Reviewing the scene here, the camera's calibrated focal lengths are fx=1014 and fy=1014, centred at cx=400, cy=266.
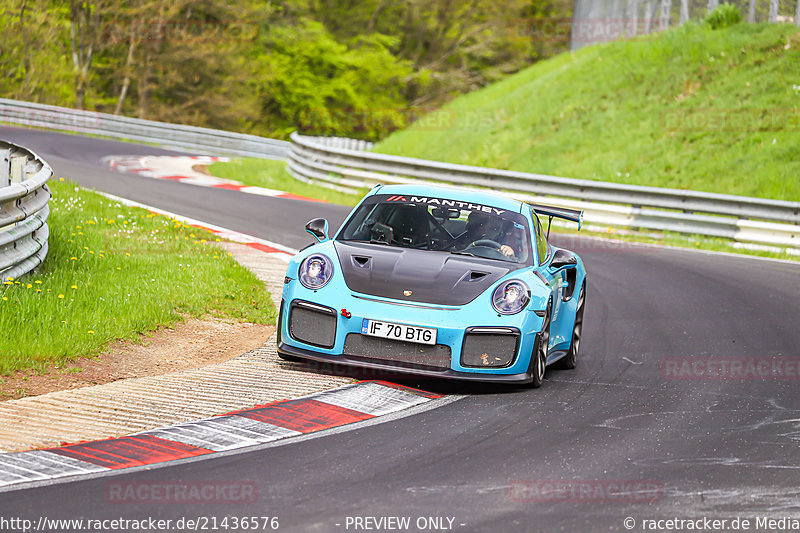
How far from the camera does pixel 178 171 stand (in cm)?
2434

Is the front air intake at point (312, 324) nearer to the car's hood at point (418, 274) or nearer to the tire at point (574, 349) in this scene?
the car's hood at point (418, 274)

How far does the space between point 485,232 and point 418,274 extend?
3.60ft

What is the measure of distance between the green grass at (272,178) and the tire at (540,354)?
13.3 m

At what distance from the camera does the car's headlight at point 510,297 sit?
6.96 metres

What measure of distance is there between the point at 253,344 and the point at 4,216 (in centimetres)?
232

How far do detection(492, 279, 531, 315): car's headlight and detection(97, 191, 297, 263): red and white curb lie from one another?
5709mm

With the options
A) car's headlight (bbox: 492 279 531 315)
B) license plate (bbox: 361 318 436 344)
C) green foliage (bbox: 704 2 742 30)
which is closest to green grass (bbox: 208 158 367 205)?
green foliage (bbox: 704 2 742 30)

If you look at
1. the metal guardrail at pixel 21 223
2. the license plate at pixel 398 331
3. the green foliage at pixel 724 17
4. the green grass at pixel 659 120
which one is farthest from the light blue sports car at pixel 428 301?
the green foliage at pixel 724 17

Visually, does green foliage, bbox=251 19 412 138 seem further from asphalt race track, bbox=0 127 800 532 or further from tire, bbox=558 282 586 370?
tire, bbox=558 282 586 370

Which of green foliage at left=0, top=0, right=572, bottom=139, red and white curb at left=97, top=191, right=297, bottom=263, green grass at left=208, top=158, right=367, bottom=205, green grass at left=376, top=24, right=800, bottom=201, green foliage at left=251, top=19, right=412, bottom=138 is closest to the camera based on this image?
red and white curb at left=97, top=191, right=297, bottom=263

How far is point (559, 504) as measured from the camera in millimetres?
4699

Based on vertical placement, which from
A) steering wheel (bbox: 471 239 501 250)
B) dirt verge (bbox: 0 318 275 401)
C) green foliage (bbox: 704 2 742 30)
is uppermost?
green foliage (bbox: 704 2 742 30)

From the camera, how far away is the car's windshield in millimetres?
7820

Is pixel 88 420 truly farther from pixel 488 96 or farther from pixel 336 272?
pixel 488 96
